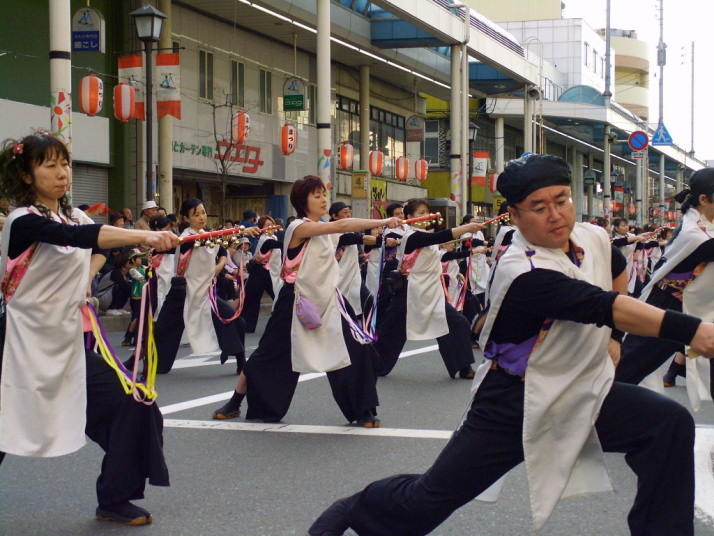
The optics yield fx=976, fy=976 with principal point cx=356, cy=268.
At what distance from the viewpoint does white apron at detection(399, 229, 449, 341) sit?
385 inches

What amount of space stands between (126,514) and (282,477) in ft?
3.73

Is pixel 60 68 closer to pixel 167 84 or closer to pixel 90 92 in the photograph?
pixel 90 92

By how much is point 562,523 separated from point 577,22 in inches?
2459

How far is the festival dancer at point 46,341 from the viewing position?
441 centimetres

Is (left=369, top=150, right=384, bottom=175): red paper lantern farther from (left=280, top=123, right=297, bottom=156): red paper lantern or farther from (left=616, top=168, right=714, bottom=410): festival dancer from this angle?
(left=616, top=168, right=714, bottom=410): festival dancer

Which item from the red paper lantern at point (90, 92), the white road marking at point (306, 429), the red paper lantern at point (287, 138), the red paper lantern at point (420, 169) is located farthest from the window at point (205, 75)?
the white road marking at point (306, 429)

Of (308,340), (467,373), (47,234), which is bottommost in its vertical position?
(467,373)

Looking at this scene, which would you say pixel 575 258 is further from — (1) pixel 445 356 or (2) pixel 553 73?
(2) pixel 553 73

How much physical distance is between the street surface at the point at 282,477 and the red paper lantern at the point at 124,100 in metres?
11.3

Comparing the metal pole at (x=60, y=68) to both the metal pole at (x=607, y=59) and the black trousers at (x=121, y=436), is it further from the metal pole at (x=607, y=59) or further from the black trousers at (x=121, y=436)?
the metal pole at (x=607, y=59)

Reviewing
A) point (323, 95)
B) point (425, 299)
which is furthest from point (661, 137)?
point (425, 299)

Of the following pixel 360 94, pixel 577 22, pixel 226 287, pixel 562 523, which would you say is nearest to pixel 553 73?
pixel 577 22

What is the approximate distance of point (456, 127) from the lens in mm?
29359

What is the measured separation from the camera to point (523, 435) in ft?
11.2
